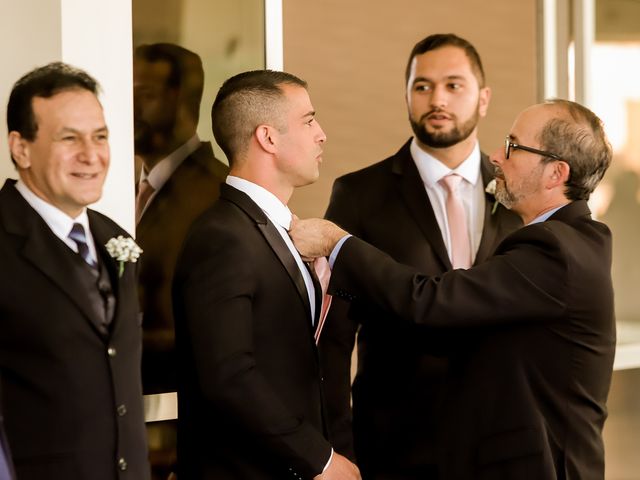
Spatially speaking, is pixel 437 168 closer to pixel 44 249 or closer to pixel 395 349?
pixel 395 349

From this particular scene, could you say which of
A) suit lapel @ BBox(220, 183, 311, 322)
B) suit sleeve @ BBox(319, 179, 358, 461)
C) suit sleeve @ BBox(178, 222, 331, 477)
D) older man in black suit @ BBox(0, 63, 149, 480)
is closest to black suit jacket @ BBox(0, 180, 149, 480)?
older man in black suit @ BBox(0, 63, 149, 480)

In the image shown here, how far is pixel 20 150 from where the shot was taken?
2002 millimetres

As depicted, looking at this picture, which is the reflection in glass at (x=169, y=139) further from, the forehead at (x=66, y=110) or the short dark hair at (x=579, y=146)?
the short dark hair at (x=579, y=146)

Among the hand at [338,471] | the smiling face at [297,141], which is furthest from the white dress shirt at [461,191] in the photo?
the hand at [338,471]

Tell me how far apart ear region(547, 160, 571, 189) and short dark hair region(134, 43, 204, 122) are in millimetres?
1137

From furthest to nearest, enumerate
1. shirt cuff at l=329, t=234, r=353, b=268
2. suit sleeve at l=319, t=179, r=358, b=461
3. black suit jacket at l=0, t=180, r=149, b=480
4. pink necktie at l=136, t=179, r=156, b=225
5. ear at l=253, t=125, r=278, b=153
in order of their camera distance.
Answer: pink necktie at l=136, t=179, r=156, b=225
suit sleeve at l=319, t=179, r=358, b=461
shirt cuff at l=329, t=234, r=353, b=268
ear at l=253, t=125, r=278, b=153
black suit jacket at l=0, t=180, r=149, b=480

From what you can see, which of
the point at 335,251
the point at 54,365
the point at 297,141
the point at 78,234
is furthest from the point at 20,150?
the point at 335,251

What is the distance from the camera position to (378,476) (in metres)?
3.25

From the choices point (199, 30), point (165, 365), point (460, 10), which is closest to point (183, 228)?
point (165, 365)

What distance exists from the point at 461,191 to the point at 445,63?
46cm

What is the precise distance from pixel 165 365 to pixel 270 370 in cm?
83

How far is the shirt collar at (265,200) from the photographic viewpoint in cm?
244

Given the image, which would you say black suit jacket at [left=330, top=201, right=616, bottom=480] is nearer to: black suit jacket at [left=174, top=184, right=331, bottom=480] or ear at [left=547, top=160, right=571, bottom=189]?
ear at [left=547, top=160, right=571, bottom=189]

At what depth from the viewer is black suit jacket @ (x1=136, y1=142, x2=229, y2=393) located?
3025 mm
